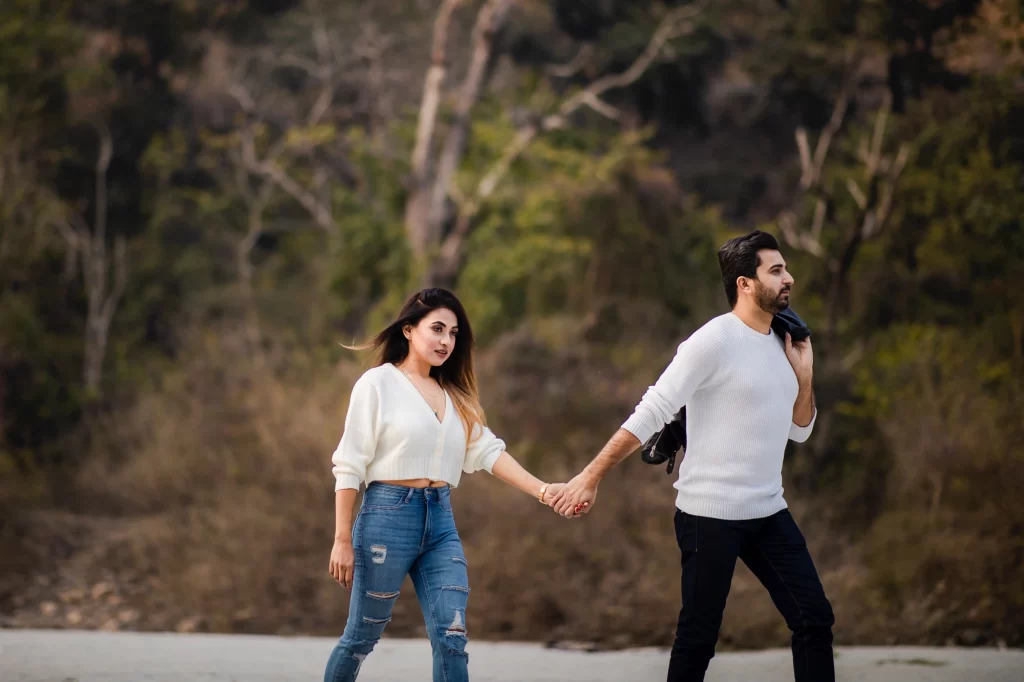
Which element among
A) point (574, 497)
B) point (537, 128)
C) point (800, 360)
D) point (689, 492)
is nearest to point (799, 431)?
point (800, 360)

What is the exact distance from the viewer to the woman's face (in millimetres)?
4391

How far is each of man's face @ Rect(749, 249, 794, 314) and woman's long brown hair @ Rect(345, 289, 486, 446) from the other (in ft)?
3.43

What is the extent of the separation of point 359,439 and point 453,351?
58 cm

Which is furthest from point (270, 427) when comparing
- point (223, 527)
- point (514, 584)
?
point (514, 584)

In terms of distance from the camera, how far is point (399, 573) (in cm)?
420

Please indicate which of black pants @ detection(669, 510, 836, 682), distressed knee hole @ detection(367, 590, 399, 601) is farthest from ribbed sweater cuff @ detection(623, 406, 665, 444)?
distressed knee hole @ detection(367, 590, 399, 601)

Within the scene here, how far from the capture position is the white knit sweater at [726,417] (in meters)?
4.18

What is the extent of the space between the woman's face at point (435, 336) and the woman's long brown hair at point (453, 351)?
0.03 meters

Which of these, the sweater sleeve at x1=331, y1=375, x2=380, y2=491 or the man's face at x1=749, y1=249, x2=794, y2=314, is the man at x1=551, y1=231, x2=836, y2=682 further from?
the sweater sleeve at x1=331, y1=375, x2=380, y2=491

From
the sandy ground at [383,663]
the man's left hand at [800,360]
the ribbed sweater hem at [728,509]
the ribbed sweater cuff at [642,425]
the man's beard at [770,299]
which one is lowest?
the sandy ground at [383,663]

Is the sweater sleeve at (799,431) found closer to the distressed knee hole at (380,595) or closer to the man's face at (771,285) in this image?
the man's face at (771,285)

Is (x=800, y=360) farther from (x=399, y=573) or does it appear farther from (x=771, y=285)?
(x=399, y=573)

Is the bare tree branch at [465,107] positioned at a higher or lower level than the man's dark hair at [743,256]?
higher

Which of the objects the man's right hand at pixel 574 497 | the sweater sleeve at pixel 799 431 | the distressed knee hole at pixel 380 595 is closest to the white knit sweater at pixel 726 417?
the sweater sleeve at pixel 799 431
